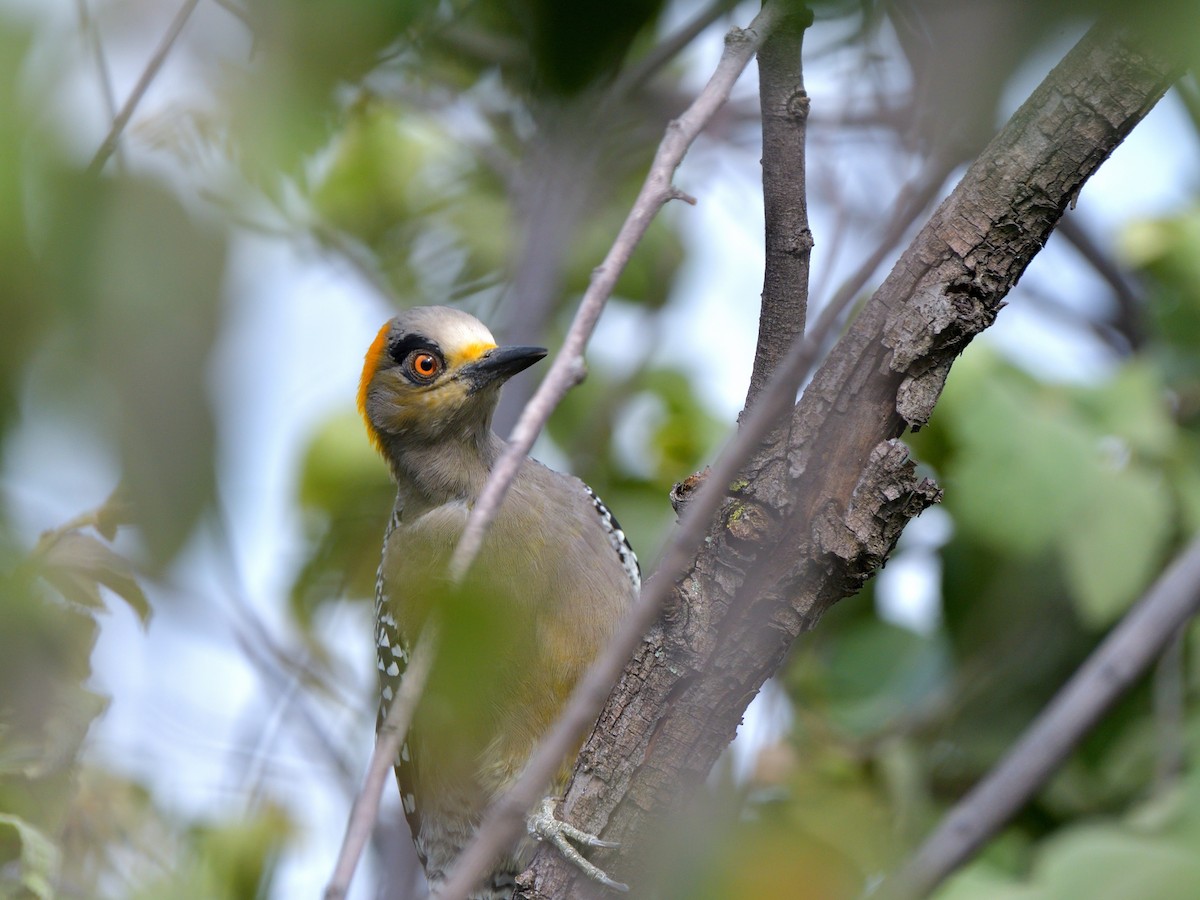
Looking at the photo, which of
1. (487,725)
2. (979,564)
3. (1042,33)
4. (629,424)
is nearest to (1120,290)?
(979,564)

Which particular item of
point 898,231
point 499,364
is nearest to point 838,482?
point 898,231

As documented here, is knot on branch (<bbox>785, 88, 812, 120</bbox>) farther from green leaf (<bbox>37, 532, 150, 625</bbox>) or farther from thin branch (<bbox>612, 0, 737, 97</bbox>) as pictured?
green leaf (<bbox>37, 532, 150, 625</bbox>)

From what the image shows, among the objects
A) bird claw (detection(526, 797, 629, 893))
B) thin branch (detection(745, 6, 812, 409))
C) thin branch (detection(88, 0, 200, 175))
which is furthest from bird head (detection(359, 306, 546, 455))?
thin branch (detection(88, 0, 200, 175))

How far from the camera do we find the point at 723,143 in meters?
5.55

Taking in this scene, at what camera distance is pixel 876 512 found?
2.53 meters

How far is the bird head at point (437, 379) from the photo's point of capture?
4.86m

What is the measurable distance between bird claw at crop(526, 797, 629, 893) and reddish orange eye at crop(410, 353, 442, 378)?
7.60ft

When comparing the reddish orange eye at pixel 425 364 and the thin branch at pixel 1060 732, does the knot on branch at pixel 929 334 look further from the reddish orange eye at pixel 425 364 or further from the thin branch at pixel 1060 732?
the reddish orange eye at pixel 425 364

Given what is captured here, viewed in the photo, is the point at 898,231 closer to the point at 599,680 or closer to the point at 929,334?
the point at 599,680

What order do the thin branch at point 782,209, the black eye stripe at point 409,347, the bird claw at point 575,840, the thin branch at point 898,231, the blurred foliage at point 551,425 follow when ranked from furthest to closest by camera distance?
the black eye stripe at point 409,347
the bird claw at point 575,840
the thin branch at point 782,209
the thin branch at point 898,231
the blurred foliage at point 551,425

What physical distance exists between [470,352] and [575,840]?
7.71ft

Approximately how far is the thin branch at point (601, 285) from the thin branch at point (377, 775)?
288mm

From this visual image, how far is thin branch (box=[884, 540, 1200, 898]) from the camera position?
3.96 m

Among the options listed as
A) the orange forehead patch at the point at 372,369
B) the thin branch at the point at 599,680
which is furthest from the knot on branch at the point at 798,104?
the orange forehead patch at the point at 372,369
